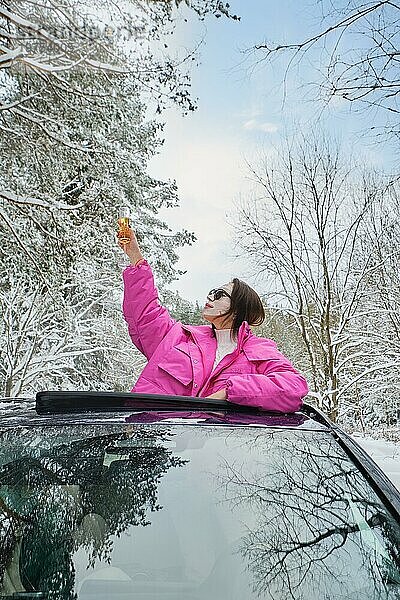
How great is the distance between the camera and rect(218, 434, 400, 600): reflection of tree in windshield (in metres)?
1.23

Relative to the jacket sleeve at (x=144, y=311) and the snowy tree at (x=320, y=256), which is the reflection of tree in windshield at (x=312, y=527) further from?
the snowy tree at (x=320, y=256)

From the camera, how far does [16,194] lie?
960 centimetres

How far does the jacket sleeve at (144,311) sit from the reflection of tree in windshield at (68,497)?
4.66 feet

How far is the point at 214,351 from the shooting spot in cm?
282

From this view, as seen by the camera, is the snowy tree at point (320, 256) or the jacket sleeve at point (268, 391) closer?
the jacket sleeve at point (268, 391)

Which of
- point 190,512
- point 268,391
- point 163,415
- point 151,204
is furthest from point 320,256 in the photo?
point 190,512

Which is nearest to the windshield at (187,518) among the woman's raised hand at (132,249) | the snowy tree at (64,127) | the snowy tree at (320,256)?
the woman's raised hand at (132,249)

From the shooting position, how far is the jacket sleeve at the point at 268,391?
7.43ft

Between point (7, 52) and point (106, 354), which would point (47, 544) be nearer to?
point (7, 52)

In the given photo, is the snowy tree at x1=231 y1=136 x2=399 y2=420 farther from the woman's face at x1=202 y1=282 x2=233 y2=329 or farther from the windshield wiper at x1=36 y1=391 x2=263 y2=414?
the windshield wiper at x1=36 y1=391 x2=263 y2=414

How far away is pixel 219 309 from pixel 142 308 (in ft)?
1.39

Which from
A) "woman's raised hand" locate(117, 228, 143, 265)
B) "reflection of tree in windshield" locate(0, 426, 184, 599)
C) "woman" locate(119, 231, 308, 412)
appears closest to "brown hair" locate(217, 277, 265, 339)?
"woman" locate(119, 231, 308, 412)

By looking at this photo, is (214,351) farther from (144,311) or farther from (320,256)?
(320,256)

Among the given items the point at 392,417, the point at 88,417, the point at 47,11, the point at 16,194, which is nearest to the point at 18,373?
the point at 16,194
